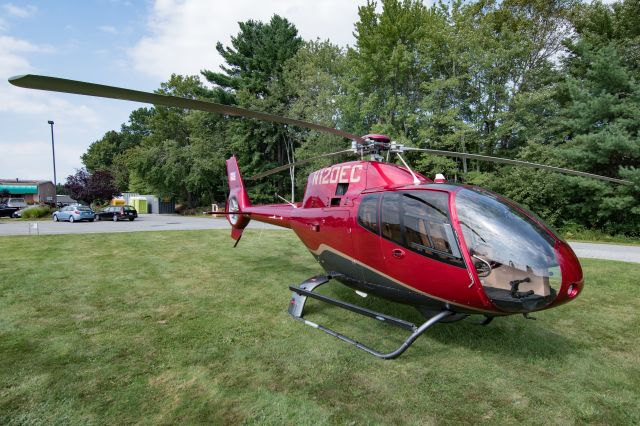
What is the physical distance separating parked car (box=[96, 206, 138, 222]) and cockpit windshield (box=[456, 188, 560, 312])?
24.8 meters

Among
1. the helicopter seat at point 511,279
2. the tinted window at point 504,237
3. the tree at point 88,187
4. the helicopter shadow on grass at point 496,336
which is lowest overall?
the helicopter shadow on grass at point 496,336

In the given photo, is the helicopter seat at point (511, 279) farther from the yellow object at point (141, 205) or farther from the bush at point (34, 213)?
the yellow object at point (141, 205)

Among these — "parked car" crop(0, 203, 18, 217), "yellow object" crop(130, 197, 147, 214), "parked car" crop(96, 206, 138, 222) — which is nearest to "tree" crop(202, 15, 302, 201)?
"parked car" crop(96, 206, 138, 222)

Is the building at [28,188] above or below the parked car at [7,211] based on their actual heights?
above

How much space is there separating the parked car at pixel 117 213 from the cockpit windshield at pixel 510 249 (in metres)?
24.8

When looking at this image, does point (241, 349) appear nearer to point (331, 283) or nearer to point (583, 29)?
point (331, 283)

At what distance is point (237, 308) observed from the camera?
5.39m

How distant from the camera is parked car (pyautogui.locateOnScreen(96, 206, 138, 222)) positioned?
2323 cm

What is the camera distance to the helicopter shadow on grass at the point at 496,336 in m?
Result: 3.99

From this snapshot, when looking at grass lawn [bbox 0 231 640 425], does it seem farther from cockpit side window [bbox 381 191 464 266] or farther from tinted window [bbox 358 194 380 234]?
tinted window [bbox 358 194 380 234]

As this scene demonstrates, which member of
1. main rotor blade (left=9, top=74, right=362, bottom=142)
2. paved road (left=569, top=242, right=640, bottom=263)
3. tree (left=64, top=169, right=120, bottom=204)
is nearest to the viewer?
main rotor blade (left=9, top=74, right=362, bottom=142)

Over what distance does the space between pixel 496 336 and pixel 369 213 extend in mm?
2344

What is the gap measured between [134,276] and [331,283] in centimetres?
425

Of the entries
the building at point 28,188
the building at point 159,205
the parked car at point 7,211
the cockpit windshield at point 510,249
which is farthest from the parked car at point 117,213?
the building at point 28,188
